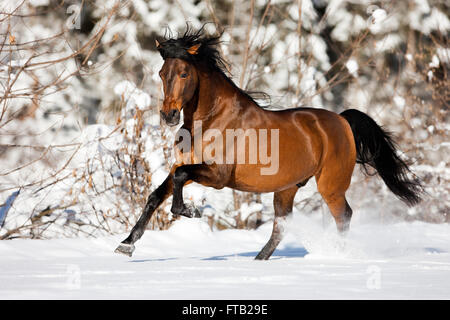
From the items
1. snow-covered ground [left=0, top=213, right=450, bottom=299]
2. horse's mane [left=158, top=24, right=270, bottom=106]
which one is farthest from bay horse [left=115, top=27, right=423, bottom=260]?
snow-covered ground [left=0, top=213, right=450, bottom=299]

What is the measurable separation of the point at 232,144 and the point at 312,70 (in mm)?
4212

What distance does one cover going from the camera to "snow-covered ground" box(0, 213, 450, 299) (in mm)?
3096

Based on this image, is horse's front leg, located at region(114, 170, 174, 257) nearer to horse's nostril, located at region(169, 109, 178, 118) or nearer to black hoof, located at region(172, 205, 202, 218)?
black hoof, located at region(172, 205, 202, 218)

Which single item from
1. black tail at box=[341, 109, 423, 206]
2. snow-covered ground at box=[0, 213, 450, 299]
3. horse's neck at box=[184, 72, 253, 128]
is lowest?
snow-covered ground at box=[0, 213, 450, 299]

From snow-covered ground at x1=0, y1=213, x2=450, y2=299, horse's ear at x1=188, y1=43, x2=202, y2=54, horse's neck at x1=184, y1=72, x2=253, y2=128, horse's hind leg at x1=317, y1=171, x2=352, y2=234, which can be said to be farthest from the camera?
horse's hind leg at x1=317, y1=171, x2=352, y2=234

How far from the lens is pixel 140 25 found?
47.5 feet

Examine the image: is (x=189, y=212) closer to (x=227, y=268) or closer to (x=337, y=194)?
(x=227, y=268)

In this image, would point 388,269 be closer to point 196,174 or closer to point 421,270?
point 421,270

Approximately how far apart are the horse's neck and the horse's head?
125 millimetres

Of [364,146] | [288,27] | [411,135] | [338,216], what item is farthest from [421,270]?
[288,27]

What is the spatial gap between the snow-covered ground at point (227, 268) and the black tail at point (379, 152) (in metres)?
0.61

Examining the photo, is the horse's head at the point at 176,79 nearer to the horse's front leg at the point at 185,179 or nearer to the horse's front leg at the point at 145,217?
the horse's front leg at the point at 185,179

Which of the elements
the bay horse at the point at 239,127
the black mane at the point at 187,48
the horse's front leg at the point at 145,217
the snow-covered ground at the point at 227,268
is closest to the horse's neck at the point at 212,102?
the bay horse at the point at 239,127

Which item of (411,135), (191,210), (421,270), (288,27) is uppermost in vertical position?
(288,27)
